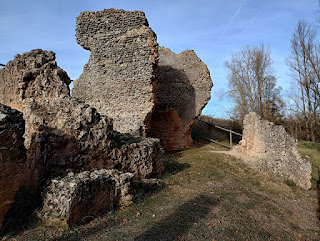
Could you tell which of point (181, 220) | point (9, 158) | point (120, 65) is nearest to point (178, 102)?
point (120, 65)

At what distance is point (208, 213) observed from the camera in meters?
4.82

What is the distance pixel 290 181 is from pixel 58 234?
801 cm

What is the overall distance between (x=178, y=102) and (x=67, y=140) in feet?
32.3

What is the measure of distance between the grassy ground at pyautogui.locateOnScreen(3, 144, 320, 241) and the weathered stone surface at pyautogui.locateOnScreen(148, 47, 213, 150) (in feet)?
18.3

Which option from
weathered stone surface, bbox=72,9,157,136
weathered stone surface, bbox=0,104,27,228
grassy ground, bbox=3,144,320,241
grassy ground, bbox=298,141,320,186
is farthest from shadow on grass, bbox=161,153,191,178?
grassy ground, bbox=298,141,320,186

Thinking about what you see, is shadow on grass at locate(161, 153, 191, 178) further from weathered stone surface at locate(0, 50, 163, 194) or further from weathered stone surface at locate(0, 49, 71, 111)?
weathered stone surface at locate(0, 49, 71, 111)

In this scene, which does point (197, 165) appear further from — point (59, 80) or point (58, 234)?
point (58, 234)

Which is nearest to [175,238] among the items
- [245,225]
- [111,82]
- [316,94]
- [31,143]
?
[245,225]

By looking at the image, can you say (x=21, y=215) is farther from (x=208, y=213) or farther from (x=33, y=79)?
(x=33, y=79)

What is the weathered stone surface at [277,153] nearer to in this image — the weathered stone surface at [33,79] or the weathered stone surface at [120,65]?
the weathered stone surface at [120,65]

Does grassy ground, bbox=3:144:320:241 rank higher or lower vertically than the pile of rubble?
lower

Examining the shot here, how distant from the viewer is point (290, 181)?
8.85 m

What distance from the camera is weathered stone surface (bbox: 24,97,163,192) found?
187 inches

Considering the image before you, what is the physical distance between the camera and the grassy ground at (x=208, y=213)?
3.76 m
